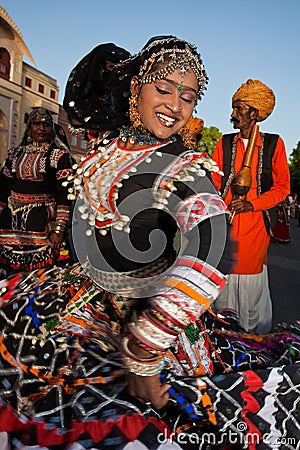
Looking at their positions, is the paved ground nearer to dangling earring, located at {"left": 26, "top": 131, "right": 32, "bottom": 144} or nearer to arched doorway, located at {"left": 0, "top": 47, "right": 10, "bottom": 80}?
dangling earring, located at {"left": 26, "top": 131, "right": 32, "bottom": 144}

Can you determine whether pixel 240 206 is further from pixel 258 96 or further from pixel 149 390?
pixel 149 390

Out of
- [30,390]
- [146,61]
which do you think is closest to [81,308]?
[30,390]

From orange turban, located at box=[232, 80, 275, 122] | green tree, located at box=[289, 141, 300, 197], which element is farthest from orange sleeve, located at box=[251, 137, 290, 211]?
green tree, located at box=[289, 141, 300, 197]

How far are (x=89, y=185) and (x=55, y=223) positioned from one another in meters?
2.00

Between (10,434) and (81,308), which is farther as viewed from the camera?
(81,308)

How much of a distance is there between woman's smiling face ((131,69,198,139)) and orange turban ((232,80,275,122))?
2060mm

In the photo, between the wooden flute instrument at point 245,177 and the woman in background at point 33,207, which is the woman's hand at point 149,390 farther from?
the woman in background at point 33,207

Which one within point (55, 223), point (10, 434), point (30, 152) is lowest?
point (10, 434)

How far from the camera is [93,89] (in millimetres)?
2273

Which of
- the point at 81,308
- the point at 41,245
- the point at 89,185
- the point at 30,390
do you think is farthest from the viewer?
the point at 41,245

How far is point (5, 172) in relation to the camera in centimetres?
411

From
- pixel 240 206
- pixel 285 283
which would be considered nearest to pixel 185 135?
pixel 240 206

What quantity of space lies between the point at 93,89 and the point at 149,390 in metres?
1.56

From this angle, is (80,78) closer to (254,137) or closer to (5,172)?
(254,137)
